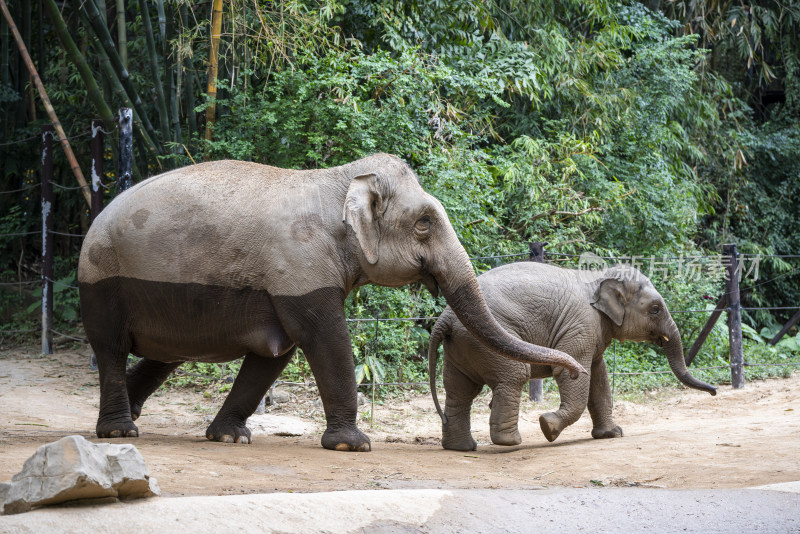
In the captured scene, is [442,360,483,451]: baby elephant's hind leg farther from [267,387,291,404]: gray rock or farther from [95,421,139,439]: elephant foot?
[267,387,291,404]: gray rock

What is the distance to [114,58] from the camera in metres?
9.48

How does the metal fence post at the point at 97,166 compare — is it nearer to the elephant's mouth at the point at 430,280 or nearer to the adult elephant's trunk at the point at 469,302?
the elephant's mouth at the point at 430,280

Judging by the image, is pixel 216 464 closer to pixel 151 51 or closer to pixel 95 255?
pixel 95 255

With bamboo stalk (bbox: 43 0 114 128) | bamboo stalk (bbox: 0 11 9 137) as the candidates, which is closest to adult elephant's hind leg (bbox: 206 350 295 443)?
bamboo stalk (bbox: 43 0 114 128)

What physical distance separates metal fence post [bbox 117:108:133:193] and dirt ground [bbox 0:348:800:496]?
7.05ft

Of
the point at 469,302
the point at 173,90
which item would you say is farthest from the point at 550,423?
the point at 173,90

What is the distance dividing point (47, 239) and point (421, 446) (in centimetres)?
596

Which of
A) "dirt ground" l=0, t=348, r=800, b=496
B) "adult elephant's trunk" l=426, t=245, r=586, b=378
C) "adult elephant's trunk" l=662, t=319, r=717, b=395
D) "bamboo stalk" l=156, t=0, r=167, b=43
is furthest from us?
"bamboo stalk" l=156, t=0, r=167, b=43

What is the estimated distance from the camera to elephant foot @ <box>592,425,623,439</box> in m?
7.16

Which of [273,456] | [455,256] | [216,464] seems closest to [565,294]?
[455,256]

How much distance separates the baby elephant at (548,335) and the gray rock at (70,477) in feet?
11.2

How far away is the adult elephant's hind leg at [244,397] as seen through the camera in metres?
6.25

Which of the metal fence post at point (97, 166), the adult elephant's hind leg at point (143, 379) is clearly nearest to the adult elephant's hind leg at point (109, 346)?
the adult elephant's hind leg at point (143, 379)

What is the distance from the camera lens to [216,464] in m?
5.00
